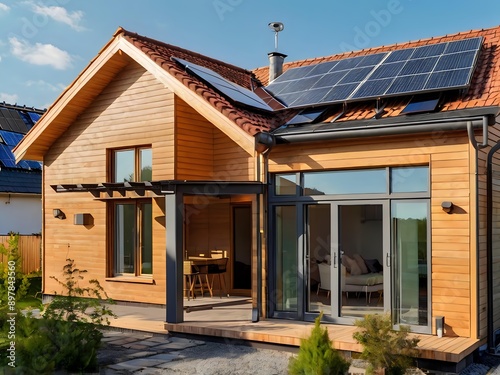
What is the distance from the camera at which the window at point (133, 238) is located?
12.7 meters

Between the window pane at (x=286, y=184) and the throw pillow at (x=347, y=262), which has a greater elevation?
the window pane at (x=286, y=184)

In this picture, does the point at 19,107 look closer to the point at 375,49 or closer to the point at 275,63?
the point at 275,63

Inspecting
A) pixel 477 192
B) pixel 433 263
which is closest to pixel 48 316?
pixel 433 263

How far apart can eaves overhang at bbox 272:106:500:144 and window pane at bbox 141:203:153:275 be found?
12.9ft

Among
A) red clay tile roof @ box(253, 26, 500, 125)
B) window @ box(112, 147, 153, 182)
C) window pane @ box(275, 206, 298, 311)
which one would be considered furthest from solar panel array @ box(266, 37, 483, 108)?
window @ box(112, 147, 153, 182)

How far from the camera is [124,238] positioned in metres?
13.1

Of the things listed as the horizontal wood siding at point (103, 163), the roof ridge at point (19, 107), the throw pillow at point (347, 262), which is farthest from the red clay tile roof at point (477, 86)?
the roof ridge at point (19, 107)

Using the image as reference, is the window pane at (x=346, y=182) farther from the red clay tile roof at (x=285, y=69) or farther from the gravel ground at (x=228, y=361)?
the gravel ground at (x=228, y=361)

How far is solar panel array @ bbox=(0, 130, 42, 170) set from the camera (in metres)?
22.6

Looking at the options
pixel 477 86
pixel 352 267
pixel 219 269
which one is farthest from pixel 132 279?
pixel 477 86

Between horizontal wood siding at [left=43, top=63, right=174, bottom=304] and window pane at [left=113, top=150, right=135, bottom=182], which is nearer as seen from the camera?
horizontal wood siding at [left=43, top=63, right=174, bottom=304]

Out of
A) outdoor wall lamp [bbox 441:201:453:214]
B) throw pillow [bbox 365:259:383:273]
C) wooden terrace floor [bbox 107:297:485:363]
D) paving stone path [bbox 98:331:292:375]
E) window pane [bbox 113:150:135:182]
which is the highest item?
window pane [bbox 113:150:135:182]

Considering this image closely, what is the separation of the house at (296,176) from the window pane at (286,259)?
1.0 inches

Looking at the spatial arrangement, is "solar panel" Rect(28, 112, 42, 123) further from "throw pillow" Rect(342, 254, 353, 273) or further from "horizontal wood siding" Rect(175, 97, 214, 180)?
"throw pillow" Rect(342, 254, 353, 273)
